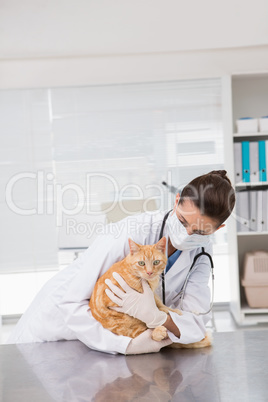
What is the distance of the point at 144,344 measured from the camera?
1307mm

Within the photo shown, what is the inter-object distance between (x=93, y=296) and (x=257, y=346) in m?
0.47

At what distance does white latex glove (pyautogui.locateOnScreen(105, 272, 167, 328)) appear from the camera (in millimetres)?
1285

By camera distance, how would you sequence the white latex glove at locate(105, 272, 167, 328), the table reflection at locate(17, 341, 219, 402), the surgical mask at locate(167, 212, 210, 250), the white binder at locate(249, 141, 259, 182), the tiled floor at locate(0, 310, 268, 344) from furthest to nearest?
the white binder at locate(249, 141, 259, 182) < the tiled floor at locate(0, 310, 268, 344) < the surgical mask at locate(167, 212, 210, 250) < the white latex glove at locate(105, 272, 167, 328) < the table reflection at locate(17, 341, 219, 402)

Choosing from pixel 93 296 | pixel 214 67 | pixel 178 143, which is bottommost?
pixel 93 296

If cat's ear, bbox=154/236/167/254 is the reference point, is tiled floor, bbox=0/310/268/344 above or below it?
below

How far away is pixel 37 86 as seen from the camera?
423cm

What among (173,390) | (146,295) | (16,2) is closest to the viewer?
(173,390)

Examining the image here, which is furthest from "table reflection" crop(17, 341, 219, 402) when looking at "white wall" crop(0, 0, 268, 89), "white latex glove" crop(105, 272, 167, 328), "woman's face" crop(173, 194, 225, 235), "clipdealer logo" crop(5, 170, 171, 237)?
"white wall" crop(0, 0, 268, 89)

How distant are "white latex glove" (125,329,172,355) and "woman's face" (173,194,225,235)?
0.31 metres

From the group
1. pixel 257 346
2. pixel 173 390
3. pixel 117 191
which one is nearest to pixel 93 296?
pixel 173 390

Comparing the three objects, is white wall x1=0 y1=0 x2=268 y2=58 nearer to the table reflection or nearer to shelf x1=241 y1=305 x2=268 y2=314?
shelf x1=241 y1=305 x2=268 y2=314

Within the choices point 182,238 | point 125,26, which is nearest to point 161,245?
point 182,238

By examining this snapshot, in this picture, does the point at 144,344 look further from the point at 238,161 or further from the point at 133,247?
the point at 238,161

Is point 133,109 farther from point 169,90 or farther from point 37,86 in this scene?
point 37,86
